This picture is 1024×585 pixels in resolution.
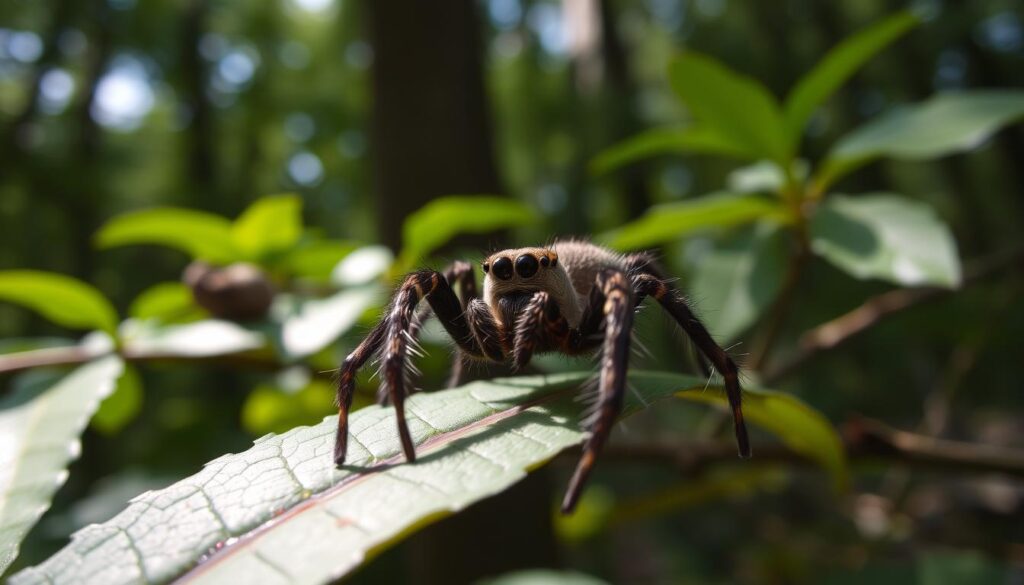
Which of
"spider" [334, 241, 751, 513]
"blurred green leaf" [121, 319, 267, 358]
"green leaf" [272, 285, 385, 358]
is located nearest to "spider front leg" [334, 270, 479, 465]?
"spider" [334, 241, 751, 513]

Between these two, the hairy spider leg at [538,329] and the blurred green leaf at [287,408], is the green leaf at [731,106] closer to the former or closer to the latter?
the hairy spider leg at [538,329]

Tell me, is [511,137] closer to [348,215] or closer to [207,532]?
[348,215]

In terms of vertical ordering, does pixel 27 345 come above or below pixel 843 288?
above

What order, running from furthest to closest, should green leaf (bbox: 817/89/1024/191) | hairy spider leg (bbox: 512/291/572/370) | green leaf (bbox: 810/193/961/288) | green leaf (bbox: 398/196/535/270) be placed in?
green leaf (bbox: 398/196/535/270)
green leaf (bbox: 817/89/1024/191)
green leaf (bbox: 810/193/961/288)
hairy spider leg (bbox: 512/291/572/370)

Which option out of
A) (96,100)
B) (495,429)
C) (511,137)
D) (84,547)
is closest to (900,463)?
(495,429)

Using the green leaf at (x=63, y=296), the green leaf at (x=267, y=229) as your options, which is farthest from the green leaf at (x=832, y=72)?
the green leaf at (x=63, y=296)

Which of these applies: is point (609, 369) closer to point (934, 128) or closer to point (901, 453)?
point (901, 453)

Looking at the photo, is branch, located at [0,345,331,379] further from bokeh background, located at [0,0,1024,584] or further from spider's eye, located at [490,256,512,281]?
spider's eye, located at [490,256,512,281]
